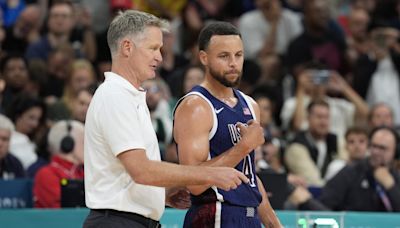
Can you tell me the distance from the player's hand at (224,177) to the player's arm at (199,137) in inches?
19.7

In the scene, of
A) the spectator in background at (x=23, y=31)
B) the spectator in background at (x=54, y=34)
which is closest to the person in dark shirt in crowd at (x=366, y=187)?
the spectator in background at (x=54, y=34)

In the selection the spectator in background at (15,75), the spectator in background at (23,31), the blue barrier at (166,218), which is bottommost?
the blue barrier at (166,218)

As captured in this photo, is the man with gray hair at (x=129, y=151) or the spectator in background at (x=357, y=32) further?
the spectator in background at (x=357, y=32)

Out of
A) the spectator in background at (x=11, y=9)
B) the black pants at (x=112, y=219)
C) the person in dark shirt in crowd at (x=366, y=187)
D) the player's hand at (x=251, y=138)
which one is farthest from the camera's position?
the spectator in background at (x=11, y=9)

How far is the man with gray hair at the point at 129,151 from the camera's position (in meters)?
5.99

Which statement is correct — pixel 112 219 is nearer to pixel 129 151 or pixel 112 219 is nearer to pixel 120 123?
pixel 129 151

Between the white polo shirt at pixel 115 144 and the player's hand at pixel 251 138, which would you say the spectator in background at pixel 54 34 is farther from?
the white polo shirt at pixel 115 144

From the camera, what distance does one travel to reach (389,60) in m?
14.6

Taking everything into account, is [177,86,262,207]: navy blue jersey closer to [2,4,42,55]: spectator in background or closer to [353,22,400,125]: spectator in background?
[2,4,42,55]: spectator in background

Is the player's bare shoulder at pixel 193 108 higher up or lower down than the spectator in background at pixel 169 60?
lower down

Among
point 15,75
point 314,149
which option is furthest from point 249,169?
point 15,75

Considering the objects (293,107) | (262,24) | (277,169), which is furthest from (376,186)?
(262,24)

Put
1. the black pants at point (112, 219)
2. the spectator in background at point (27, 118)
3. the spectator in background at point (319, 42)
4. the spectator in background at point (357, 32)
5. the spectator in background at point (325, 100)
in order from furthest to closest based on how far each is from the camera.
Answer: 1. the spectator in background at point (357, 32)
2. the spectator in background at point (319, 42)
3. the spectator in background at point (325, 100)
4. the spectator in background at point (27, 118)
5. the black pants at point (112, 219)

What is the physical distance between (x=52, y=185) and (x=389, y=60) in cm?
617
